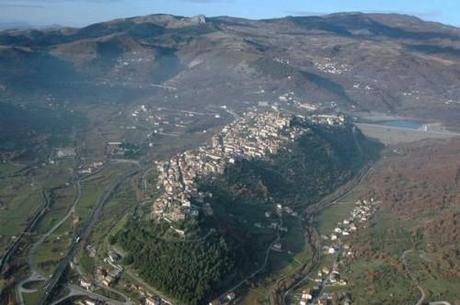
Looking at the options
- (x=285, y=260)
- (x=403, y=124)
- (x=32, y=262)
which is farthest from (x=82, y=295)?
(x=403, y=124)

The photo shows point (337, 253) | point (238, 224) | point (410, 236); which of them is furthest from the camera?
point (410, 236)

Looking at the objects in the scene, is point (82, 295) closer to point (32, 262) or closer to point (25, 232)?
point (32, 262)

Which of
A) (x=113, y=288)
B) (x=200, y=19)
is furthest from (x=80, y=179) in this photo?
(x=200, y=19)

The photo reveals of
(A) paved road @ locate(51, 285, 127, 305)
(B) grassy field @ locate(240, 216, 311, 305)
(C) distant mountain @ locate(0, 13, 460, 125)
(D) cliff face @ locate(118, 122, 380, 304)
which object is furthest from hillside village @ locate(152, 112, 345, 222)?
(C) distant mountain @ locate(0, 13, 460, 125)

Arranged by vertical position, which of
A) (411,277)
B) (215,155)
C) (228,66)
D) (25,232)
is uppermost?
(228,66)

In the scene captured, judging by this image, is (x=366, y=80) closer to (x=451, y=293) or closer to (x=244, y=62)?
(x=244, y=62)

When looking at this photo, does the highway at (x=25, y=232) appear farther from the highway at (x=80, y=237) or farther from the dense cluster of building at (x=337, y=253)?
the dense cluster of building at (x=337, y=253)
